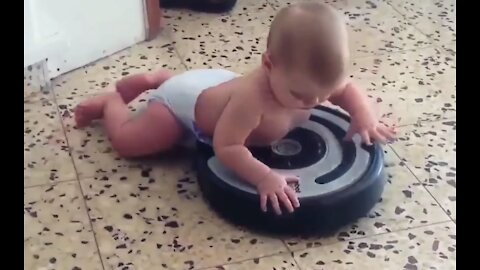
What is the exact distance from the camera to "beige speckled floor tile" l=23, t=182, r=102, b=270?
98cm

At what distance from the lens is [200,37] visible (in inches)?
60.9

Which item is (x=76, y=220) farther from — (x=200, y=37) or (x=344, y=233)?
(x=200, y=37)

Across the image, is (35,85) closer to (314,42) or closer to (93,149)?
(93,149)

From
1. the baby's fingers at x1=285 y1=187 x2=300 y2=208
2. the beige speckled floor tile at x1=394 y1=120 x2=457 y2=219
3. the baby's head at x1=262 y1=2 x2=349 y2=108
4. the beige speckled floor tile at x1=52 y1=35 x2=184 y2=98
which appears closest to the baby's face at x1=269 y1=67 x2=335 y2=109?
the baby's head at x1=262 y1=2 x2=349 y2=108

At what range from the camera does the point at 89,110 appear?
1242 millimetres

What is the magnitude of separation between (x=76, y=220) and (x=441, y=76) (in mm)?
717

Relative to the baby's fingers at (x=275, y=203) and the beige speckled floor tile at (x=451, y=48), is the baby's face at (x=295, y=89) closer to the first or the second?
the baby's fingers at (x=275, y=203)

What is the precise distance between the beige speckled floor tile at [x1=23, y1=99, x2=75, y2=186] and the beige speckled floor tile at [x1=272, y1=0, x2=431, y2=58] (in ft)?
1.87

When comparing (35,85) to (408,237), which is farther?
(35,85)

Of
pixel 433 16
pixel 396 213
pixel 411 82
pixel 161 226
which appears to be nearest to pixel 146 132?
pixel 161 226

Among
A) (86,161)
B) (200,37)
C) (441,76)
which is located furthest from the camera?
(200,37)

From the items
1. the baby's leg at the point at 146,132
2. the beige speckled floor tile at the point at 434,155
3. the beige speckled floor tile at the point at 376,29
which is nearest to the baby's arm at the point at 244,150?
the baby's leg at the point at 146,132

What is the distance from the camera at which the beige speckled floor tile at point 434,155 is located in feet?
3.64
